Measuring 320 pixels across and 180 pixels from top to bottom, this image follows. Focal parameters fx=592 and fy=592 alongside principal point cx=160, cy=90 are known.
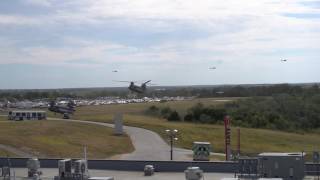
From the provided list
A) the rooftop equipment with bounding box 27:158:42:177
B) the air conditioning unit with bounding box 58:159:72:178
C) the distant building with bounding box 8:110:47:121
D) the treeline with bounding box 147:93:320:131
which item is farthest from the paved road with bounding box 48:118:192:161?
the air conditioning unit with bounding box 58:159:72:178

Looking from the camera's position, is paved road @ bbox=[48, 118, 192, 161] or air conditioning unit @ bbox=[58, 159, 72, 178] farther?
paved road @ bbox=[48, 118, 192, 161]

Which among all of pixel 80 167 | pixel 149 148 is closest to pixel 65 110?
pixel 149 148

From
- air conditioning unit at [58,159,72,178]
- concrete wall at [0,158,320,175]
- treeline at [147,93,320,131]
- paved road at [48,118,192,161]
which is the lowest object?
paved road at [48,118,192,161]

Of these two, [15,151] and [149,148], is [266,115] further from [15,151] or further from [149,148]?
[15,151]

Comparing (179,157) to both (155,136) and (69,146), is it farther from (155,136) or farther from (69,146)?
(155,136)

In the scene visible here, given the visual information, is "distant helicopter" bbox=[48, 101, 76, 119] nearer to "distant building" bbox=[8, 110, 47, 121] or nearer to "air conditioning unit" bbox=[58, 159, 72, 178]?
"distant building" bbox=[8, 110, 47, 121]

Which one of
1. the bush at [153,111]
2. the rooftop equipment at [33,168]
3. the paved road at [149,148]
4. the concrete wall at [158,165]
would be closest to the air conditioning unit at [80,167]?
the rooftop equipment at [33,168]

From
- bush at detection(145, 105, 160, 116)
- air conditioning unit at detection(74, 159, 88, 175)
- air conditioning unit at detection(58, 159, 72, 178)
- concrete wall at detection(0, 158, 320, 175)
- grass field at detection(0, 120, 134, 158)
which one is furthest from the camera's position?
bush at detection(145, 105, 160, 116)
